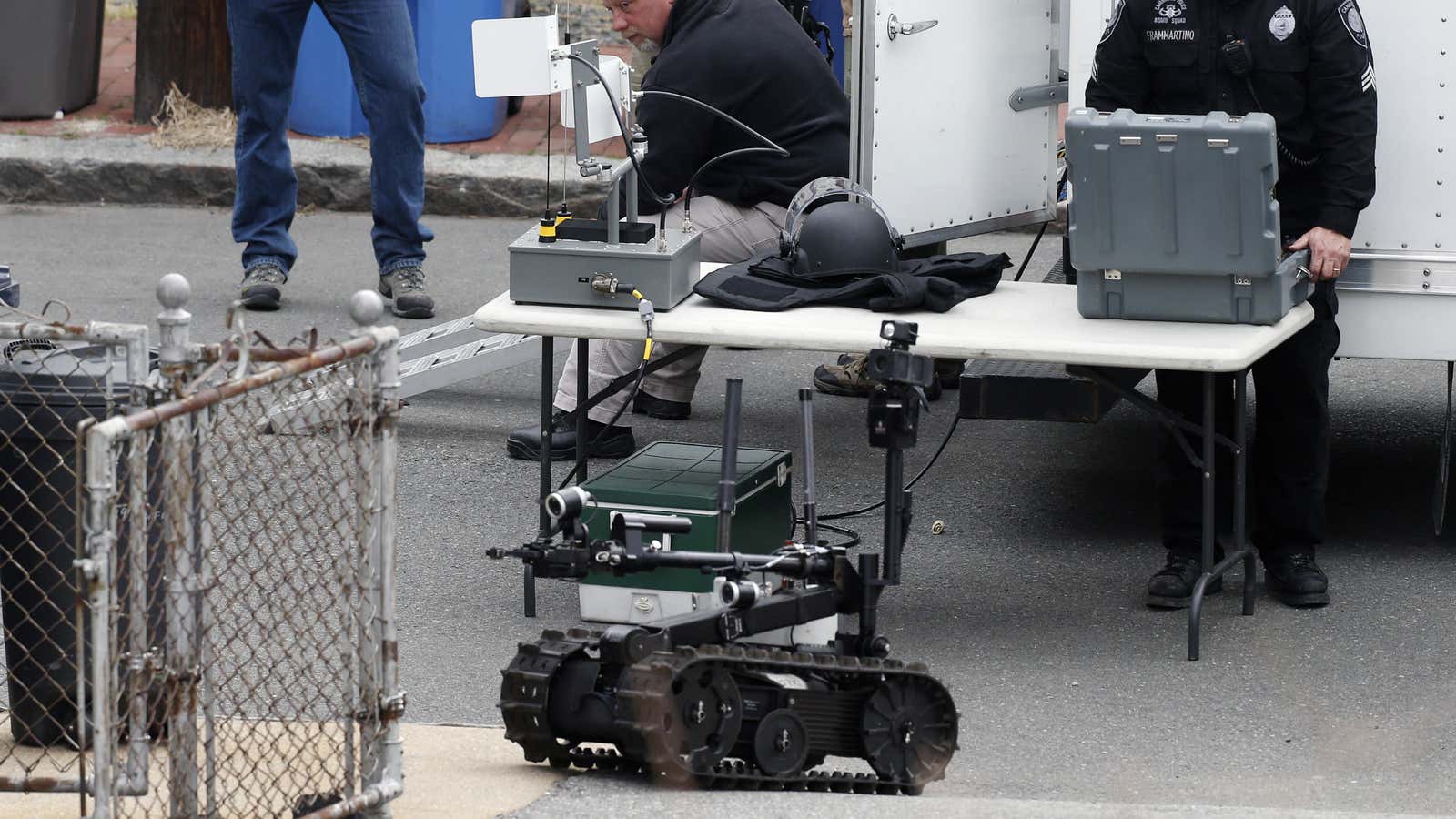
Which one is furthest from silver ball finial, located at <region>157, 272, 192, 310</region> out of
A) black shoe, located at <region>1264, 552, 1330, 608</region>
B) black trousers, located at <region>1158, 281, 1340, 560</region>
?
black shoe, located at <region>1264, 552, 1330, 608</region>

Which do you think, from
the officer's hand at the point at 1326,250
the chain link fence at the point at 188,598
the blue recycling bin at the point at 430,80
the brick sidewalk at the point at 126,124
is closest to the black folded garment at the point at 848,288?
the officer's hand at the point at 1326,250

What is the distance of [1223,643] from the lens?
16.1 ft

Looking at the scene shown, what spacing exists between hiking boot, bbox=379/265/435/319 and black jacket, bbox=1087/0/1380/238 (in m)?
3.55

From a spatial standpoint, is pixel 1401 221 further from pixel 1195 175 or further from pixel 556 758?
pixel 556 758

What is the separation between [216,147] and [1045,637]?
6.43m

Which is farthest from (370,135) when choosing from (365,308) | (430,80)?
(365,308)

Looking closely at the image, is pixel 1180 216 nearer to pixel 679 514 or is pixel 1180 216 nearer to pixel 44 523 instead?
pixel 679 514

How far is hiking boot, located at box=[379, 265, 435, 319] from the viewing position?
785 centimetres

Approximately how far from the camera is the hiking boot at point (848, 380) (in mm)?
7254

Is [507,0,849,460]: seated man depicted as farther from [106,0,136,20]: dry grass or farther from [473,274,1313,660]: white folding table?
[106,0,136,20]: dry grass

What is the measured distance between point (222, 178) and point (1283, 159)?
6307mm

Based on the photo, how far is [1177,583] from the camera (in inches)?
203

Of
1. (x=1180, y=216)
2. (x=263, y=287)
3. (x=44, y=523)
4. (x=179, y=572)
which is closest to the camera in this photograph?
(x=179, y=572)

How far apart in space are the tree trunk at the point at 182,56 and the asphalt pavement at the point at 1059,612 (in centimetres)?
235
